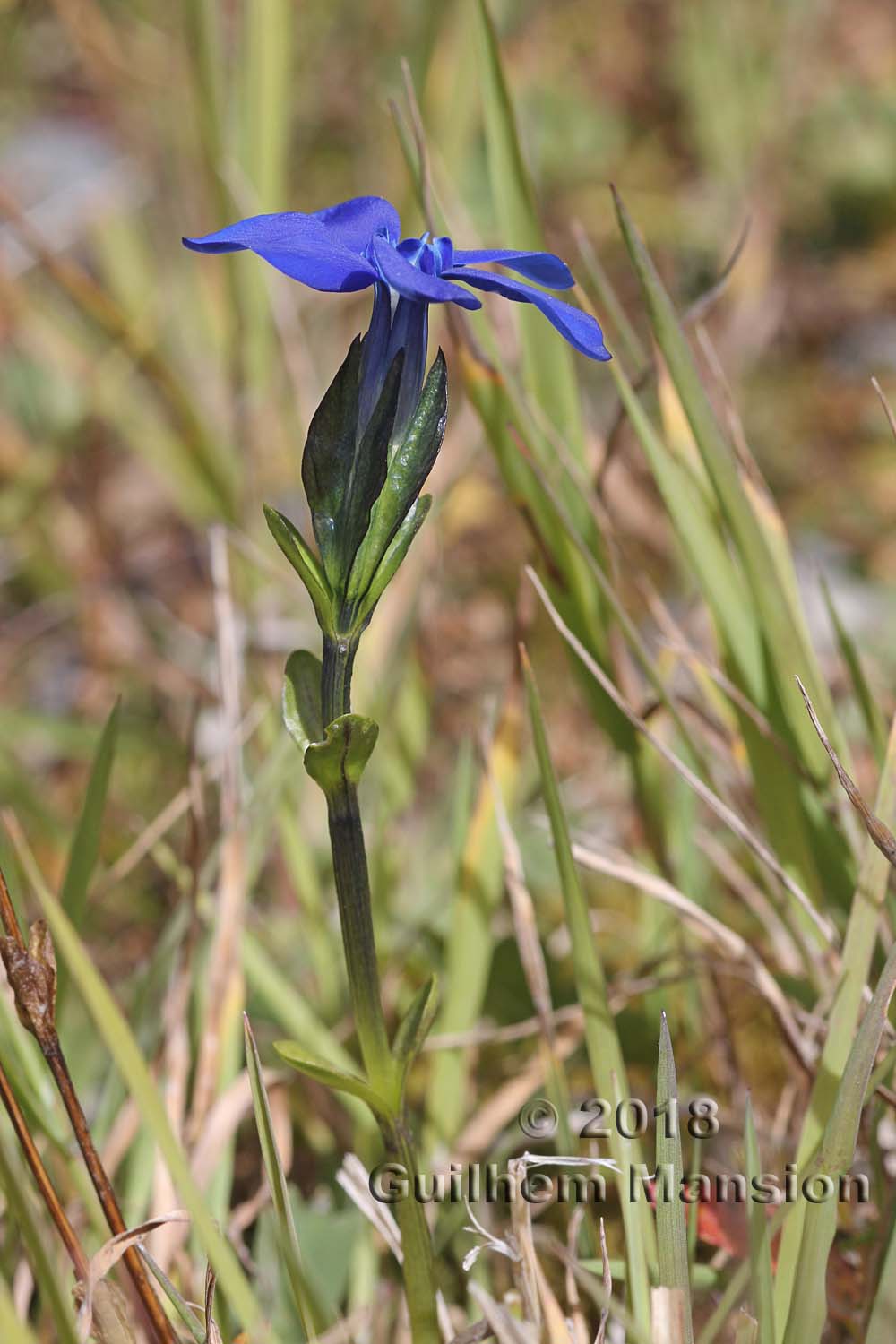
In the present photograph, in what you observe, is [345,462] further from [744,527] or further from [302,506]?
[302,506]

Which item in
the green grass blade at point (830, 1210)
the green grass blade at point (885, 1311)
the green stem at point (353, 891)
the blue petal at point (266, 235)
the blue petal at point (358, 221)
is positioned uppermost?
the blue petal at point (358, 221)

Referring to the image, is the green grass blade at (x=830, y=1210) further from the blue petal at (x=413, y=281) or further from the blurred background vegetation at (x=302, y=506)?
the blue petal at (x=413, y=281)

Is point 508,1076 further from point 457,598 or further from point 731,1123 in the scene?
point 457,598

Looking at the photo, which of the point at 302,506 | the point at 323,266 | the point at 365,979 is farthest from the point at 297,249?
the point at 302,506

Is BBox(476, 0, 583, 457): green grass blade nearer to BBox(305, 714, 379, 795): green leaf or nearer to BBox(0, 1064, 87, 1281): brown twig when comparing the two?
BBox(305, 714, 379, 795): green leaf

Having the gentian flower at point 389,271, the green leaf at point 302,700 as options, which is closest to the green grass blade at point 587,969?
the green leaf at point 302,700

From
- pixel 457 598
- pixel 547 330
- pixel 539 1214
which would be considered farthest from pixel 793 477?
pixel 539 1214
